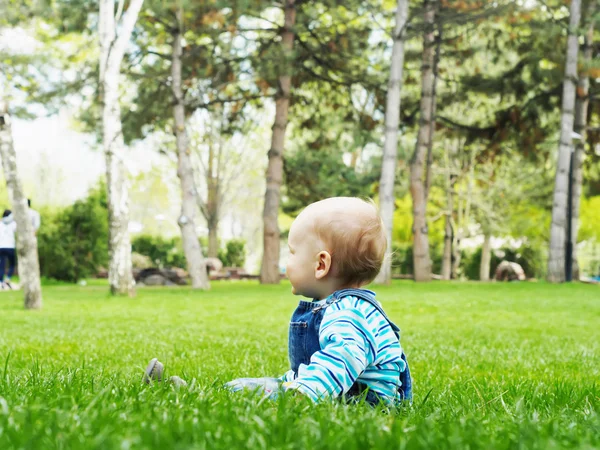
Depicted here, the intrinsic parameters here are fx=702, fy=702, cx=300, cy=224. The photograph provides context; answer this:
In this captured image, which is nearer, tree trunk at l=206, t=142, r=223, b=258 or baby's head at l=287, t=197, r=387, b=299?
baby's head at l=287, t=197, r=387, b=299

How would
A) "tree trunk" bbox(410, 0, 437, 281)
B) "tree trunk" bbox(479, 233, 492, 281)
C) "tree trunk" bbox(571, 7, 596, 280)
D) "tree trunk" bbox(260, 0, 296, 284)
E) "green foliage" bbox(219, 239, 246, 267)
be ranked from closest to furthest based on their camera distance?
"tree trunk" bbox(260, 0, 296, 284), "tree trunk" bbox(571, 7, 596, 280), "tree trunk" bbox(410, 0, 437, 281), "tree trunk" bbox(479, 233, 492, 281), "green foliage" bbox(219, 239, 246, 267)

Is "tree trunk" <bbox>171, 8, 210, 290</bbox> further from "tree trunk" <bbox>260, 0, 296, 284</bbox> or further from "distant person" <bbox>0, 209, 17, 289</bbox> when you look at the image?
"distant person" <bbox>0, 209, 17, 289</bbox>

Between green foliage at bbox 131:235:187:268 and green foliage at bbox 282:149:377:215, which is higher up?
green foliage at bbox 282:149:377:215

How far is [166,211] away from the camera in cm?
8062

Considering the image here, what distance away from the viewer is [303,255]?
11.0 ft

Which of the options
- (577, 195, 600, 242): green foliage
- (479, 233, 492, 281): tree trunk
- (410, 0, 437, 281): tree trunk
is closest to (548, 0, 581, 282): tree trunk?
(410, 0, 437, 281): tree trunk

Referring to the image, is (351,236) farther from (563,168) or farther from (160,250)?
(160,250)

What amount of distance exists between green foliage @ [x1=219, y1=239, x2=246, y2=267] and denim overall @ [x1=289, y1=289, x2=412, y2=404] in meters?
38.3

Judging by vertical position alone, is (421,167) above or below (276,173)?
above

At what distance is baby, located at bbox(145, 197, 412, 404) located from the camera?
10.2 feet

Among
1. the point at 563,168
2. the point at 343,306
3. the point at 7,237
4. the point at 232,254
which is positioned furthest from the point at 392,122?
the point at 232,254

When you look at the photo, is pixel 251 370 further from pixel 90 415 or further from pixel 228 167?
pixel 228 167

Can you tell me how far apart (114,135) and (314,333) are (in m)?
14.5

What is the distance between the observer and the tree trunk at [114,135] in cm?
1670
